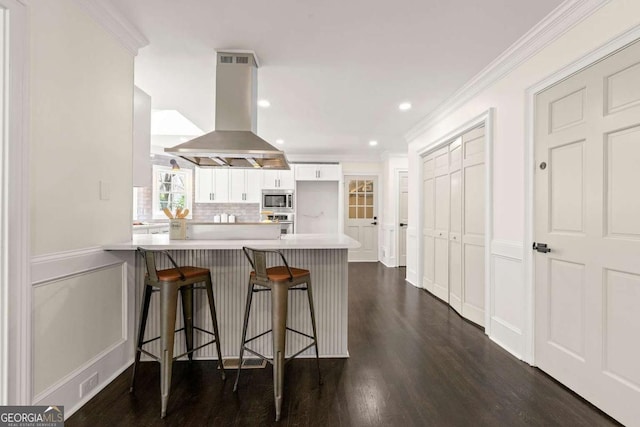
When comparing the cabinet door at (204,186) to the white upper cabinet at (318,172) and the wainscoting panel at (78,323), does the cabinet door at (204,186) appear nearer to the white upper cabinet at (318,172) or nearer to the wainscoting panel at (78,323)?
the white upper cabinet at (318,172)

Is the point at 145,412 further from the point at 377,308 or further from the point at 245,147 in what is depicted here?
the point at 377,308

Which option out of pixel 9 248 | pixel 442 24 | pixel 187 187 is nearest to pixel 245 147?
pixel 9 248

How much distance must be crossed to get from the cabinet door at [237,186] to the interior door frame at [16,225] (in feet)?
16.1

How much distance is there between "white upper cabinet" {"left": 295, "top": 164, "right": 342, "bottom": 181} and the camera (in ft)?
21.9

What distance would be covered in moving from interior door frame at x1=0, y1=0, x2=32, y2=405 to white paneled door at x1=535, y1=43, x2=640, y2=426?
124 inches

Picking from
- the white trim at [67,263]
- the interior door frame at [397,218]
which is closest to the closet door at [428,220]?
the interior door frame at [397,218]

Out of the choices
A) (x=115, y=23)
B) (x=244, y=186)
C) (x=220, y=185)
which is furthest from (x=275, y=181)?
(x=115, y=23)

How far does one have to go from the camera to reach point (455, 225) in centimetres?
370

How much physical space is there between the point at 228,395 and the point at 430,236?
3.39m

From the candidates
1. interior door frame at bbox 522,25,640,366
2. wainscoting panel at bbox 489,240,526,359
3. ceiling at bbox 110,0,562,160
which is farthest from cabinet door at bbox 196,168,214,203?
interior door frame at bbox 522,25,640,366

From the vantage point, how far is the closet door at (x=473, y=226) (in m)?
3.15

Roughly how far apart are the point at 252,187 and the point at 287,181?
752 mm

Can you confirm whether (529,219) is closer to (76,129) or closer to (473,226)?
(473,226)

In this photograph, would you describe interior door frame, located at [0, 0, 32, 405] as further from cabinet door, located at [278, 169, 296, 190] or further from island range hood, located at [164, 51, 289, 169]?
cabinet door, located at [278, 169, 296, 190]
